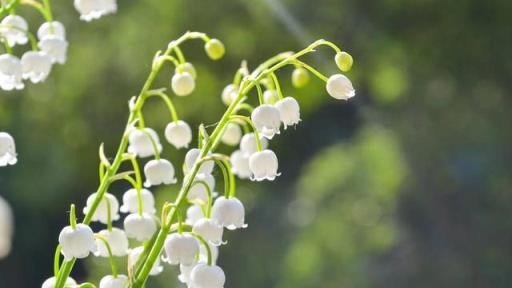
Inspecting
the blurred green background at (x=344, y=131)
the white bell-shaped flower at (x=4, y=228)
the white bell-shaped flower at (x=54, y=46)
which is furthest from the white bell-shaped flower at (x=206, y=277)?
the blurred green background at (x=344, y=131)

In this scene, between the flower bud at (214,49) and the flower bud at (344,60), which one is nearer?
the flower bud at (344,60)

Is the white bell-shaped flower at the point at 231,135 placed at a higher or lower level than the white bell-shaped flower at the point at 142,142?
higher

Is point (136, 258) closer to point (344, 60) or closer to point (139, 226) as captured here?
point (139, 226)

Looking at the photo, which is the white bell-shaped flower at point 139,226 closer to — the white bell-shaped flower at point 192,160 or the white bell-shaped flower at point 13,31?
the white bell-shaped flower at point 192,160

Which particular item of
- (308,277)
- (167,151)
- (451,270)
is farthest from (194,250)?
(167,151)

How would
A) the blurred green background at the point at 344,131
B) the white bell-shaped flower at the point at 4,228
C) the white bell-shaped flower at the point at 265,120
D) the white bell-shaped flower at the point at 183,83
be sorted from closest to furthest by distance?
the white bell-shaped flower at the point at 265,120 → the white bell-shaped flower at the point at 183,83 → the white bell-shaped flower at the point at 4,228 → the blurred green background at the point at 344,131

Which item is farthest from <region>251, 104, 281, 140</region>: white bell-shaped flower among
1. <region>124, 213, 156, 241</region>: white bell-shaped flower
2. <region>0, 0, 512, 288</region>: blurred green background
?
<region>0, 0, 512, 288</region>: blurred green background

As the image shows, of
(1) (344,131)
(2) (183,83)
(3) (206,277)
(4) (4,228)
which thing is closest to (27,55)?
(2) (183,83)
